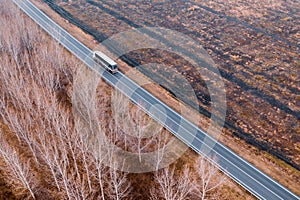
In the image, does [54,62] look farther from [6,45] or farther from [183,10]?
[183,10]

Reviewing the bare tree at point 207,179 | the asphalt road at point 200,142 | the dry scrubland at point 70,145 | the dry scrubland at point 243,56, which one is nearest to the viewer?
the dry scrubland at point 70,145

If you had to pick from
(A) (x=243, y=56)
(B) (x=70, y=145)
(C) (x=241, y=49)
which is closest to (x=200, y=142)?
(B) (x=70, y=145)

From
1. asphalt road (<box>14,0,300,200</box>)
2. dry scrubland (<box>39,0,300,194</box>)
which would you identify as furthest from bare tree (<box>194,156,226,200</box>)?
dry scrubland (<box>39,0,300,194</box>)

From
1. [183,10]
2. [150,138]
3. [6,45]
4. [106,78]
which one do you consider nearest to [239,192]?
[150,138]

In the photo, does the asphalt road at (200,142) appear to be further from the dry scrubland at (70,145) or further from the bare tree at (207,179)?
the bare tree at (207,179)

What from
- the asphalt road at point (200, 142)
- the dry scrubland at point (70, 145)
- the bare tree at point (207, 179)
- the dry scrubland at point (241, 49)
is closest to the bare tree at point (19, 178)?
the dry scrubland at point (70, 145)

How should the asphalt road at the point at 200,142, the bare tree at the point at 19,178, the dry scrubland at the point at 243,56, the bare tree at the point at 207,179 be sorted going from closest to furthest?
the bare tree at the point at 19,178 < the bare tree at the point at 207,179 < the asphalt road at the point at 200,142 < the dry scrubland at the point at 243,56
